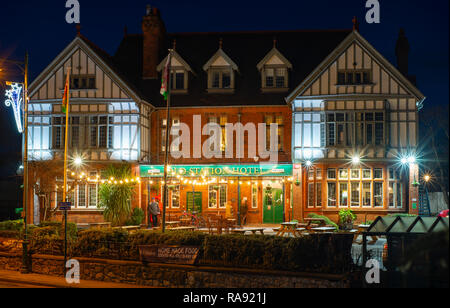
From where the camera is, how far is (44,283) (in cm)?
1513

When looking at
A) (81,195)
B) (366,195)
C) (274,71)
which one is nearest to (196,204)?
(81,195)

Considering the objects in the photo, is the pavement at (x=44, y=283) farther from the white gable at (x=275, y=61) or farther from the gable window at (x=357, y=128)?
the white gable at (x=275, y=61)

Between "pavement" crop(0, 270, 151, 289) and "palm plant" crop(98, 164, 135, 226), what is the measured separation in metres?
9.00

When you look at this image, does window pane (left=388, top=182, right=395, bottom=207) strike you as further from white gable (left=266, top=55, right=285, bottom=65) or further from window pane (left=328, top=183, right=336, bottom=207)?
white gable (left=266, top=55, right=285, bottom=65)

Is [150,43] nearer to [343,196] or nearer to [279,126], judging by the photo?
[279,126]

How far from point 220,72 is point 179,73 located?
96.8 inches

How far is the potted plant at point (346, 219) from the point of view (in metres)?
25.0

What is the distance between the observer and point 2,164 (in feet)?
135

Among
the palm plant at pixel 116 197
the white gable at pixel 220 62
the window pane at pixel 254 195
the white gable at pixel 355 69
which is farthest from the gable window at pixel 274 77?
the palm plant at pixel 116 197

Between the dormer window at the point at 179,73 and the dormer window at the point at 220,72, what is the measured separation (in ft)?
4.02

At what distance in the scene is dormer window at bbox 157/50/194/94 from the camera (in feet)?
95.1

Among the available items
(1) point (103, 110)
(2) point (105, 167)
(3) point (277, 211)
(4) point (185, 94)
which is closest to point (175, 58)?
(4) point (185, 94)

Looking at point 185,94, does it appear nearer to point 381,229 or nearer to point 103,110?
point 103,110

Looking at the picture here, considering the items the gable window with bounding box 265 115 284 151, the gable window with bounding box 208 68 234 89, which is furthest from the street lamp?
the gable window with bounding box 208 68 234 89
